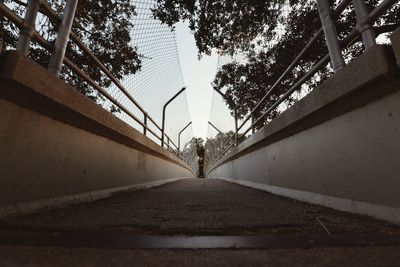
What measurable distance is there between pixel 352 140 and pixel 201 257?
58.7 inches

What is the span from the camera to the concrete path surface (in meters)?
0.94

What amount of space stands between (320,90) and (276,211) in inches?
45.5

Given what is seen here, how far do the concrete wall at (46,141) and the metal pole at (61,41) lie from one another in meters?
0.27

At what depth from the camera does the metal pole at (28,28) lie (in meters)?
1.68

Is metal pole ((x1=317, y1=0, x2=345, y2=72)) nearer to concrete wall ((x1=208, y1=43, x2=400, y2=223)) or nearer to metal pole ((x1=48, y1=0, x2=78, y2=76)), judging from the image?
concrete wall ((x1=208, y1=43, x2=400, y2=223))

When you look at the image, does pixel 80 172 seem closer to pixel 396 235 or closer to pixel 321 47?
pixel 396 235

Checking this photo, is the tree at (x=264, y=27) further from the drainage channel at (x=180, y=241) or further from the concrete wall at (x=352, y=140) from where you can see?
the drainage channel at (x=180, y=241)

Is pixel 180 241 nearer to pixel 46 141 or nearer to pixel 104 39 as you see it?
pixel 46 141

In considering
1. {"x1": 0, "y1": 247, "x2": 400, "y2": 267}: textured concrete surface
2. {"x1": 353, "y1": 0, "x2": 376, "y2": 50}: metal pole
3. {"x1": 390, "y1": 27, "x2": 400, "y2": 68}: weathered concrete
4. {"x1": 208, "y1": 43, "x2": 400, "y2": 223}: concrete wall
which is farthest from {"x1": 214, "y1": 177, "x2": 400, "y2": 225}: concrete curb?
{"x1": 353, "y1": 0, "x2": 376, "y2": 50}: metal pole

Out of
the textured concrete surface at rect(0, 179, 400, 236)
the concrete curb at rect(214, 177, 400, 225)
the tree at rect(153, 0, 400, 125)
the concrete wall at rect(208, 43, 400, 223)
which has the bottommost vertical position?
the textured concrete surface at rect(0, 179, 400, 236)

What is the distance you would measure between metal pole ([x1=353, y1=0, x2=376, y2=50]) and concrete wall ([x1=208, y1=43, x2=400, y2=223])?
177 mm

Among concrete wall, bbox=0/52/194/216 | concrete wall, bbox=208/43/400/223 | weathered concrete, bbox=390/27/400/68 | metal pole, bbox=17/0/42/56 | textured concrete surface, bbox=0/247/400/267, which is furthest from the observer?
metal pole, bbox=17/0/42/56

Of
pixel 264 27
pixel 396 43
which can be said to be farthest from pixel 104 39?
pixel 396 43

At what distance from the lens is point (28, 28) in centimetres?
173
